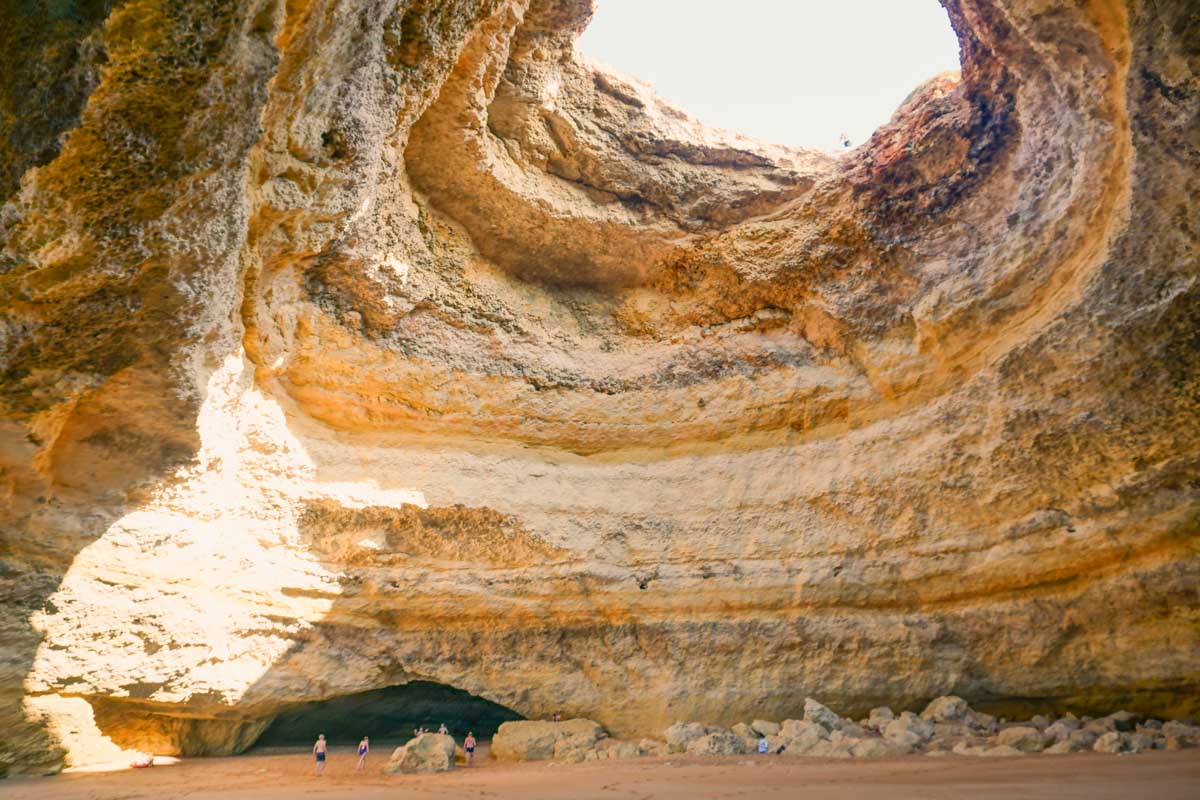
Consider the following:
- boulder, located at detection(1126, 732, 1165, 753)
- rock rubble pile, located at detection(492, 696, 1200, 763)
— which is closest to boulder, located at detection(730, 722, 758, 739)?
rock rubble pile, located at detection(492, 696, 1200, 763)

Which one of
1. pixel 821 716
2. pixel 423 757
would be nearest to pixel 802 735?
pixel 821 716

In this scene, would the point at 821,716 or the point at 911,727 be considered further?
the point at 821,716

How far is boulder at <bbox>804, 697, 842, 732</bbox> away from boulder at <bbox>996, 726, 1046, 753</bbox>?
4.75 feet

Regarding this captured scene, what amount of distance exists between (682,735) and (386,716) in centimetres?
453

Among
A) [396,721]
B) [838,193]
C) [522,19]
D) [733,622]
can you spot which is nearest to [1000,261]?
[838,193]

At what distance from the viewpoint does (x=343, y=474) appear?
779 centimetres

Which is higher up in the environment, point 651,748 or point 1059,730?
point 1059,730

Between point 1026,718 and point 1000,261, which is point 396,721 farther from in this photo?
point 1000,261

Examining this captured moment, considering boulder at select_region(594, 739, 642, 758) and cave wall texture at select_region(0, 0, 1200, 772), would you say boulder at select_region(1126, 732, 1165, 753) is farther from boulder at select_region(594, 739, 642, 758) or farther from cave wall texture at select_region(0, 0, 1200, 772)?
boulder at select_region(594, 739, 642, 758)

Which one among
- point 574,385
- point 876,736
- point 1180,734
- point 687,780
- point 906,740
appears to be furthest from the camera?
point 574,385

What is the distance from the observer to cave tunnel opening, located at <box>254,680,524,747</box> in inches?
341

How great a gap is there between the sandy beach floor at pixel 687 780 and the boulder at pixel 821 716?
0.76 m

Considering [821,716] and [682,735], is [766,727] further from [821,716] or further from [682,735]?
[682,735]

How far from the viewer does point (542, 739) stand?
7.52 meters
